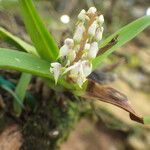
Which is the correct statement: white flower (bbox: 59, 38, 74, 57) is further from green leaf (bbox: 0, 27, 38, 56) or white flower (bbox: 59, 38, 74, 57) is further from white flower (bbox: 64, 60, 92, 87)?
green leaf (bbox: 0, 27, 38, 56)

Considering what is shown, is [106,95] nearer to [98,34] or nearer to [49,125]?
[98,34]

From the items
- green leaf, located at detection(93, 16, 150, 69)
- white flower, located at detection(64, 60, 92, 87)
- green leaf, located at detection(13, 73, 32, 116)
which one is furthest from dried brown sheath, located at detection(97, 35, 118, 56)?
green leaf, located at detection(13, 73, 32, 116)

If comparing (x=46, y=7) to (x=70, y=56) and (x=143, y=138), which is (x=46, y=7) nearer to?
(x=143, y=138)

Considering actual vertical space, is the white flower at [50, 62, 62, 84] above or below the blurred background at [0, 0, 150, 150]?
below

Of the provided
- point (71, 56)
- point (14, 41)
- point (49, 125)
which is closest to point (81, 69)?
point (71, 56)

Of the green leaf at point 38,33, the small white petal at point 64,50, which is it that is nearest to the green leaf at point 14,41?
the green leaf at point 38,33

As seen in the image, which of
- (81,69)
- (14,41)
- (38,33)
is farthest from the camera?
(14,41)

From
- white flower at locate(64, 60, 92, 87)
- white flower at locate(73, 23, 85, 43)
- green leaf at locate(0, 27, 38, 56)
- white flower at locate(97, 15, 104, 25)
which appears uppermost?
green leaf at locate(0, 27, 38, 56)
